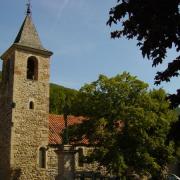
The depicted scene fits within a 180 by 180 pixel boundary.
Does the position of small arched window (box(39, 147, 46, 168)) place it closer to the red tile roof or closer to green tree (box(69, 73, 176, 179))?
the red tile roof

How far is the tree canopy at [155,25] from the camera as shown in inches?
284

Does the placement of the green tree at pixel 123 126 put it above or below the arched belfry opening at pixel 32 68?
below

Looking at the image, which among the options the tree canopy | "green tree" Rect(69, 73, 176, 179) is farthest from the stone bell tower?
the tree canopy

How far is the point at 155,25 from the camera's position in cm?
720

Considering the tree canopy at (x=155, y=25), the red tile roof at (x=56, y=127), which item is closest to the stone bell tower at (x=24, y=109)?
the red tile roof at (x=56, y=127)

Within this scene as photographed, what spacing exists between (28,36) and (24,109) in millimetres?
5772

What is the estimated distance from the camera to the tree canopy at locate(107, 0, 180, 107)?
722 cm

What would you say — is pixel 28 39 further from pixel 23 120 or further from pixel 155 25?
pixel 155 25

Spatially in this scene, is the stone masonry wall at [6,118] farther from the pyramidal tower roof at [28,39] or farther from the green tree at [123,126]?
the green tree at [123,126]

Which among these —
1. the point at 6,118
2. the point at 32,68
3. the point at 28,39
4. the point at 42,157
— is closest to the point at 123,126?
the point at 42,157

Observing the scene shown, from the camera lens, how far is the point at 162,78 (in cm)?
779

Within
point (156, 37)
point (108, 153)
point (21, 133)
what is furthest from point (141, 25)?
point (21, 133)

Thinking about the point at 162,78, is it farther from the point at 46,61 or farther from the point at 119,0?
the point at 46,61

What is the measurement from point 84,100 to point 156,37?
612 inches
